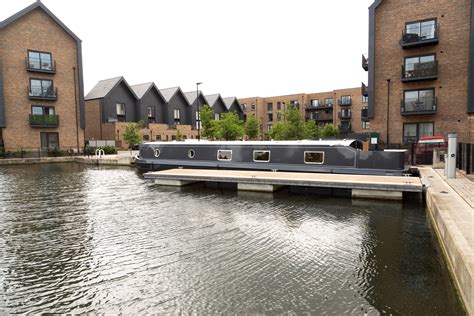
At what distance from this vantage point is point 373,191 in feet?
39.1

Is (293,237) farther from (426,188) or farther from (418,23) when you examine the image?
(418,23)

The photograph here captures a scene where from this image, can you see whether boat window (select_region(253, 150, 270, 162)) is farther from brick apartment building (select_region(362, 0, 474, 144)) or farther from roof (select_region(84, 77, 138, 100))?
roof (select_region(84, 77, 138, 100))

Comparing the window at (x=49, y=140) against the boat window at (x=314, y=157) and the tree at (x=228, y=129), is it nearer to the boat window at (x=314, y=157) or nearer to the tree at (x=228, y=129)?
the tree at (x=228, y=129)

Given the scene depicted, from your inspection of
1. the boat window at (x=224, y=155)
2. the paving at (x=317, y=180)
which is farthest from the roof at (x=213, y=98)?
the paving at (x=317, y=180)

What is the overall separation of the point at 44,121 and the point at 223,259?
33.3m

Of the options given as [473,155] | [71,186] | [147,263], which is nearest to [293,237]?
[147,263]

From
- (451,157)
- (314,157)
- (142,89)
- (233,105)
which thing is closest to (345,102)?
(233,105)

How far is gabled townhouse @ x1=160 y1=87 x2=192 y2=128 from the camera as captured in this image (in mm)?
50281

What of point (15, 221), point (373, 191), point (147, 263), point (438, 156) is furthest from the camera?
point (438, 156)

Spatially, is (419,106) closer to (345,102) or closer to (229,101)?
(345,102)

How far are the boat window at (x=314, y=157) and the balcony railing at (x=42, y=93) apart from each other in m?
29.0

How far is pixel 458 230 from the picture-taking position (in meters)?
6.00

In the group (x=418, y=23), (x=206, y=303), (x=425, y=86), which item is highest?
(x=418, y=23)

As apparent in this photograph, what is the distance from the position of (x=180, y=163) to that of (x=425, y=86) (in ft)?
60.3
